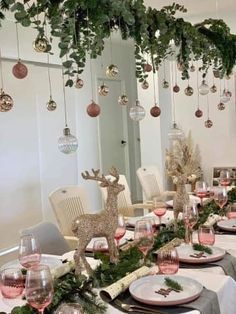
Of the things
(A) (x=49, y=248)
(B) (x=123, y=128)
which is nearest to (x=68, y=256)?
(A) (x=49, y=248)

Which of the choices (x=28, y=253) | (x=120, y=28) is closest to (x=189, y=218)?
(x=28, y=253)

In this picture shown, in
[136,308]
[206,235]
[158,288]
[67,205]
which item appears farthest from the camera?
[67,205]

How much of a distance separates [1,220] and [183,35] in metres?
2.79

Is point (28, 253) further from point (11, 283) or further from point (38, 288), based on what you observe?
point (38, 288)

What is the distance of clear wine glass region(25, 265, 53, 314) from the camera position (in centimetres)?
143

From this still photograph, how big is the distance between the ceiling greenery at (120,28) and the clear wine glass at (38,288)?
3.23 feet

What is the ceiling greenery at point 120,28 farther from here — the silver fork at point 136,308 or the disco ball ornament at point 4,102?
the silver fork at point 136,308

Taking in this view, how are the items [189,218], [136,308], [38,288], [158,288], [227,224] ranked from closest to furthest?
[38,288], [136,308], [158,288], [189,218], [227,224]

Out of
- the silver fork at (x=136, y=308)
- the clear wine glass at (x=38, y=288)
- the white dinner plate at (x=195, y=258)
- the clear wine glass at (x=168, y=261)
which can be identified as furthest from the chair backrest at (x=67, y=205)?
the clear wine glass at (x=38, y=288)

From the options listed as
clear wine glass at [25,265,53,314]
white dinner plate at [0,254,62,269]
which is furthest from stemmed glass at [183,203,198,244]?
clear wine glass at [25,265,53,314]

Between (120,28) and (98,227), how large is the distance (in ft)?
4.00

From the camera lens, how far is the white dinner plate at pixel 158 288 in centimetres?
162

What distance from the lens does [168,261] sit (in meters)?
1.87

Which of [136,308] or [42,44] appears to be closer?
[136,308]
